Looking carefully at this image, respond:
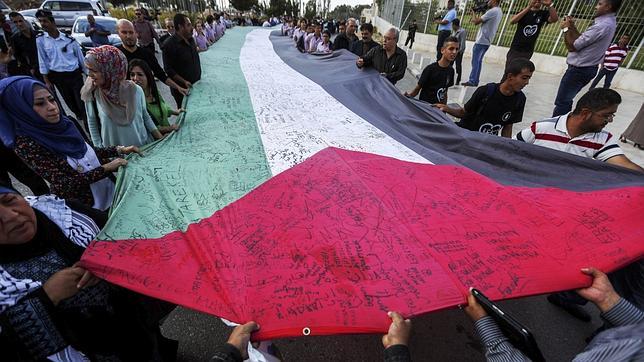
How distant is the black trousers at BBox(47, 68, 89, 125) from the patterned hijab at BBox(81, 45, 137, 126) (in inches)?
104

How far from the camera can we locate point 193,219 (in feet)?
5.54

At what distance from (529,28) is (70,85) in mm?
7065

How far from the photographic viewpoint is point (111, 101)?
235 cm

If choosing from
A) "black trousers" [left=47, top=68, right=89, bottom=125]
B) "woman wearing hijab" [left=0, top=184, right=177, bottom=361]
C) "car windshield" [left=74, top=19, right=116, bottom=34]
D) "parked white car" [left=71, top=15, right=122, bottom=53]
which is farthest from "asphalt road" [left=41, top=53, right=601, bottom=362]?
"car windshield" [left=74, top=19, right=116, bottom=34]

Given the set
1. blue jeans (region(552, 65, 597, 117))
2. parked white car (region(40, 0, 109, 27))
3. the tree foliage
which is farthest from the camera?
the tree foliage

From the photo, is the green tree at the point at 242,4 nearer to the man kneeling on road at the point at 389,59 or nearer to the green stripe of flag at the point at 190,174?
the man kneeling on road at the point at 389,59

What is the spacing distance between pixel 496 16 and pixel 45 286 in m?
7.45

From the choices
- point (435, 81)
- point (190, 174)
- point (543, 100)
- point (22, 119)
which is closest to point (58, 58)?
point (22, 119)

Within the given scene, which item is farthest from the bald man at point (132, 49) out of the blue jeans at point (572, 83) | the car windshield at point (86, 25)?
the car windshield at point (86, 25)

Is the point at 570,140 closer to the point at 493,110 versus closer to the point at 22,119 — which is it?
the point at 493,110

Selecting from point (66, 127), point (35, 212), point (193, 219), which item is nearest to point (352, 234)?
point (193, 219)

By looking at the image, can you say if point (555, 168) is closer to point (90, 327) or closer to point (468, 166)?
point (468, 166)

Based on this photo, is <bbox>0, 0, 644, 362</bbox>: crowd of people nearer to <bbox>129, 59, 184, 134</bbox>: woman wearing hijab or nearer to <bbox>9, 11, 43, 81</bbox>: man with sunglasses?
<bbox>129, 59, 184, 134</bbox>: woman wearing hijab

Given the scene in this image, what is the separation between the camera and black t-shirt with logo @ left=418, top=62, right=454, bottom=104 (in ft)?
11.8
